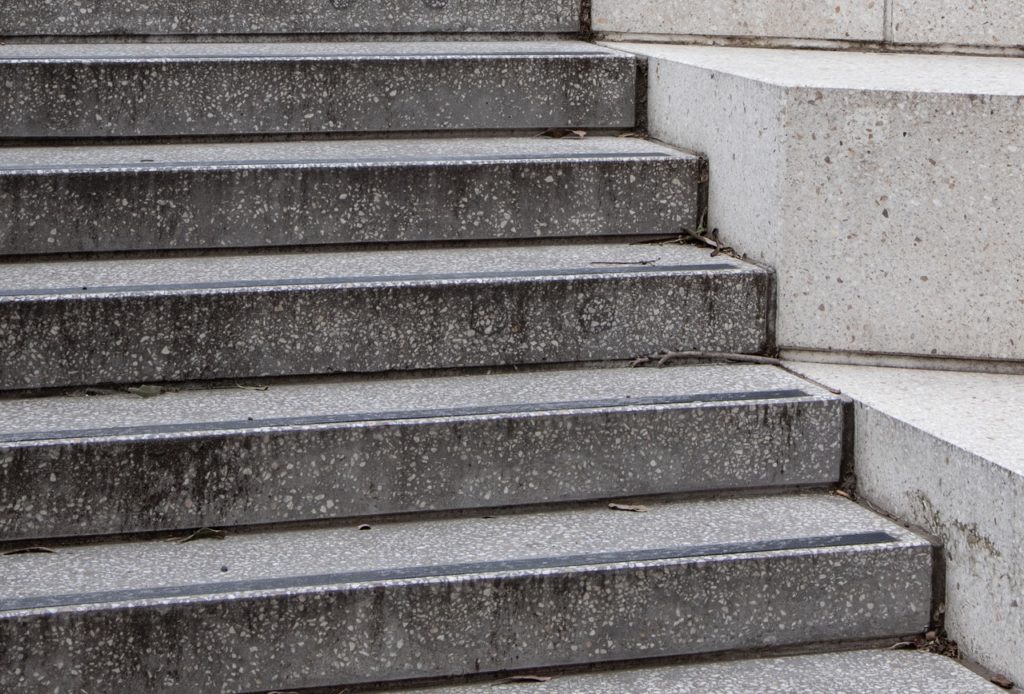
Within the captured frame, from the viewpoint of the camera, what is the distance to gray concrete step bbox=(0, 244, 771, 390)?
2.65 metres

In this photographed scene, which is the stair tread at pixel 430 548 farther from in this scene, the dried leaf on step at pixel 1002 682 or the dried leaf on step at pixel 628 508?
the dried leaf on step at pixel 1002 682

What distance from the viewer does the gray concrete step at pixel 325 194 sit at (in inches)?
116

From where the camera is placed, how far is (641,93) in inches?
142

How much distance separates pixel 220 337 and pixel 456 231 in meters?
0.73

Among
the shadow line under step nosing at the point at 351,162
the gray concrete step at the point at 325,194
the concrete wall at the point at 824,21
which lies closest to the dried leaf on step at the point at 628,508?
the gray concrete step at the point at 325,194

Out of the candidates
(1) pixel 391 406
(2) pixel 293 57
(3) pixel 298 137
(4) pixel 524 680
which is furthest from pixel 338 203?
(4) pixel 524 680

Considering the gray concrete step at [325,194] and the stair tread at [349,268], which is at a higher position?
the gray concrete step at [325,194]

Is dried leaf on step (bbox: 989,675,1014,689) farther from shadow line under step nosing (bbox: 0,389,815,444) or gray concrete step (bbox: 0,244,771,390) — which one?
gray concrete step (bbox: 0,244,771,390)

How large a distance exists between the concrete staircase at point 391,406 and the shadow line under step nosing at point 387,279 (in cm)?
1

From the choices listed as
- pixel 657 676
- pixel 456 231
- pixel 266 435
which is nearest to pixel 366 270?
pixel 456 231

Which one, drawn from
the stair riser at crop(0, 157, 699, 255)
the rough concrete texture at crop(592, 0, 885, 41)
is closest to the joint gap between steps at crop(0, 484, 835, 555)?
the stair riser at crop(0, 157, 699, 255)

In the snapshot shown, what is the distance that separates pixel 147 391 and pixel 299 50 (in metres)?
1.36

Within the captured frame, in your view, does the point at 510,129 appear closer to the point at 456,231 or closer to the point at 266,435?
the point at 456,231

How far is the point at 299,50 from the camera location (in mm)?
3576
